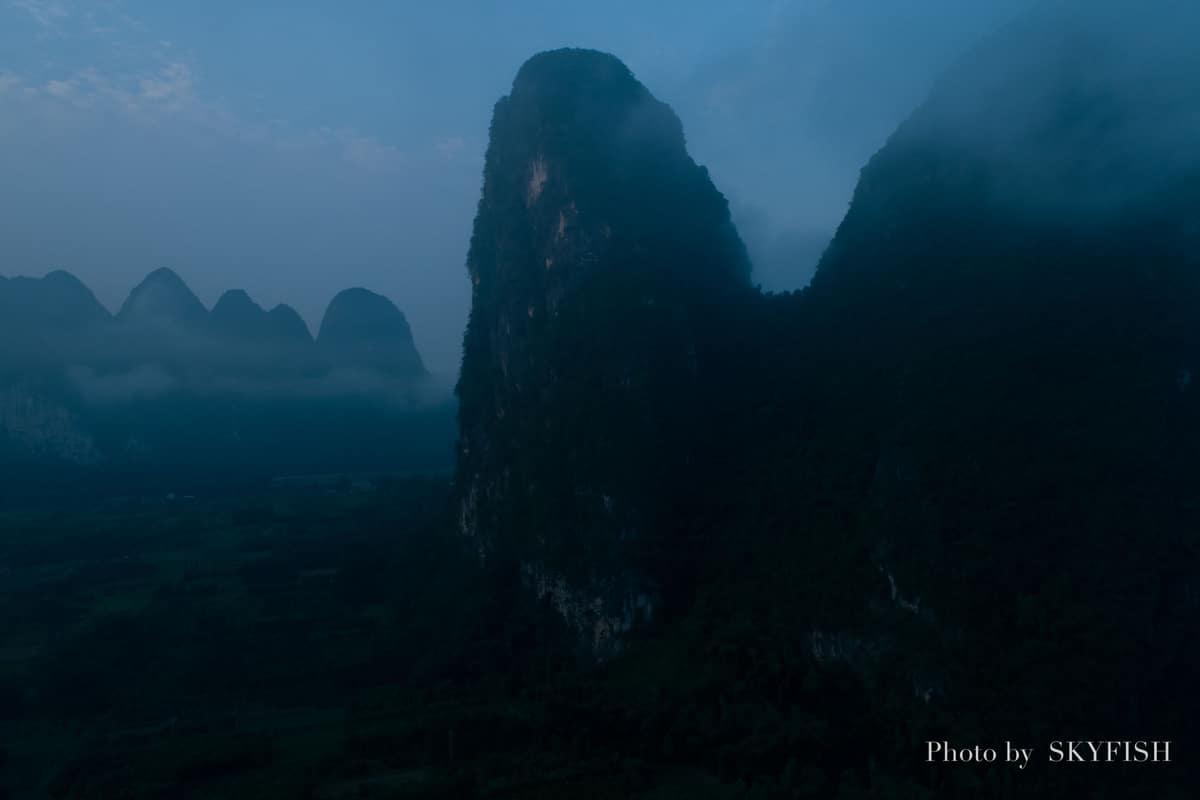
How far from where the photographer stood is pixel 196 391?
67625mm

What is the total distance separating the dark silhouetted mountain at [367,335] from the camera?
79938 mm

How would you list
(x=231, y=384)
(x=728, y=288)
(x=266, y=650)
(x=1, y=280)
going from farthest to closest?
(x=231, y=384) → (x=1, y=280) → (x=728, y=288) → (x=266, y=650)

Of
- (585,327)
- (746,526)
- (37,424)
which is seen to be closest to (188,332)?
(37,424)

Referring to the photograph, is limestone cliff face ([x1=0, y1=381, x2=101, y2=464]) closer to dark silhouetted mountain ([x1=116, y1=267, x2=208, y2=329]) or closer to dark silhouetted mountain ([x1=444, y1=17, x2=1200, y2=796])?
dark silhouetted mountain ([x1=116, y1=267, x2=208, y2=329])

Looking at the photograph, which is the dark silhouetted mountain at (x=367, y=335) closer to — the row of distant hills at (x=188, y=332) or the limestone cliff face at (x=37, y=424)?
the row of distant hills at (x=188, y=332)

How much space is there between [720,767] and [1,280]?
69.4m

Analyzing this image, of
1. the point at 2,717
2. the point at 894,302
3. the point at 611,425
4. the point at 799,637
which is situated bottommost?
the point at 2,717

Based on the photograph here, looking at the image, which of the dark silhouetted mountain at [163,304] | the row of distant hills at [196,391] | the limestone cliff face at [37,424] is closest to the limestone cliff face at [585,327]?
the row of distant hills at [196,391]

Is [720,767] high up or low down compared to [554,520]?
down

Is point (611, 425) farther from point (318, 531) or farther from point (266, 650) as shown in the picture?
point (318, 531)

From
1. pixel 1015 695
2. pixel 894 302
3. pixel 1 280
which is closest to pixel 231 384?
pixel 1 280

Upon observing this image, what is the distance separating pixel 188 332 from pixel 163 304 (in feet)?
10.9

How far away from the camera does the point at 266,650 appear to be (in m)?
23.8

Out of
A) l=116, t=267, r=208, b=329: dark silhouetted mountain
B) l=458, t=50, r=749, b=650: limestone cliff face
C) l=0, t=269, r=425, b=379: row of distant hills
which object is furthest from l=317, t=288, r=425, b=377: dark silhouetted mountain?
l=458, t=50, r=749, b=650: limestone cliff face
